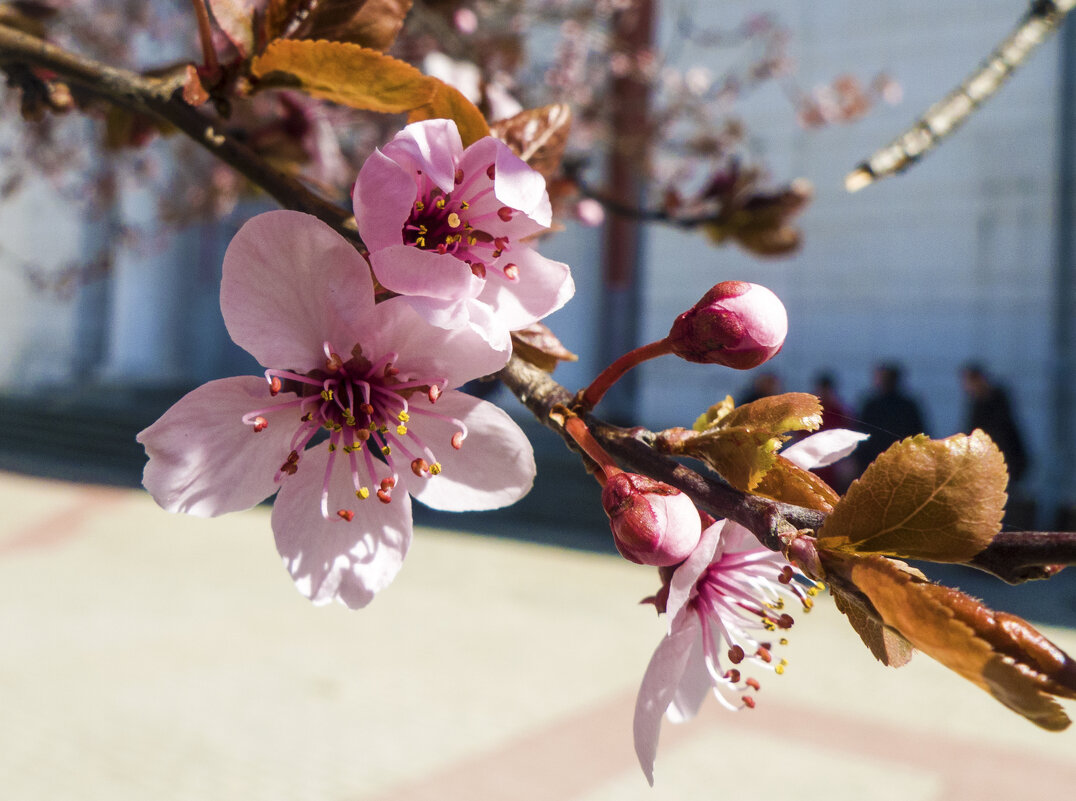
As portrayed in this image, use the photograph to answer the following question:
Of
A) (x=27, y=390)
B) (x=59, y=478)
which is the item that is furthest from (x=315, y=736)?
(x=27, y=390)

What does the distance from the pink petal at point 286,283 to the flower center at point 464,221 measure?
0.06m

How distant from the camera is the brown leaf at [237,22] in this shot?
0.56m

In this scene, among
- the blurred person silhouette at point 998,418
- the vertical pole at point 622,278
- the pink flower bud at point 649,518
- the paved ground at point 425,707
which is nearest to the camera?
the pink flower bud at point 649,518

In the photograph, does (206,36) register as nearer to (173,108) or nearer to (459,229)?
(173,108)

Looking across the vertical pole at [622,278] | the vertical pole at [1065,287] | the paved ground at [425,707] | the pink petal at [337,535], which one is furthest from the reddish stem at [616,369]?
the vertical pole at [622,278]

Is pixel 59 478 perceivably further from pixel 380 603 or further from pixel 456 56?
pixel 456 56

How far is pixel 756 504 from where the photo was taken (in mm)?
396

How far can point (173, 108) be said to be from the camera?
22.5 inches

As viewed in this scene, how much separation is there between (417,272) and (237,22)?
0.93 ft

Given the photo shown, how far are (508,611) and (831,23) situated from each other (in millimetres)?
6457

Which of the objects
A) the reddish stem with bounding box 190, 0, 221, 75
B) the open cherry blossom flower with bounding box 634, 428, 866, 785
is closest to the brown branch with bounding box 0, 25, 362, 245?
the reddish stem with bounding box 190, 0, 221, 75

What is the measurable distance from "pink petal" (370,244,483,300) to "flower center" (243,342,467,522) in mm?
71

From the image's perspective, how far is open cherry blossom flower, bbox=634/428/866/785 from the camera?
0.45 meters

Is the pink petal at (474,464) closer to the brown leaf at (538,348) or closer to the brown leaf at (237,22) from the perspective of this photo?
the brown leaf at (538,348)
